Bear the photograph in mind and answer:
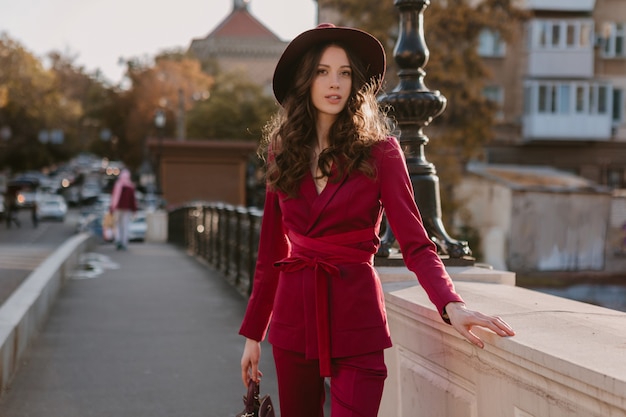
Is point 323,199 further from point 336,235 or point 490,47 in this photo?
point 490,47

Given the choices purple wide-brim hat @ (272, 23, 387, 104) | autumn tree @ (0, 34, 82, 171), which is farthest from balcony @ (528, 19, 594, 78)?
purple wide-brim hat @ (272, 23, 387, 104)

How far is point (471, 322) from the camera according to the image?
9.75 ft

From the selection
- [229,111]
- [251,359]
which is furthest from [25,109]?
[251,359]

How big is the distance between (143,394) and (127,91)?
2530 inches

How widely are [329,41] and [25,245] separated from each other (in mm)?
36319

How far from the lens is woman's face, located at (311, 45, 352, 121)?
3.16 meters

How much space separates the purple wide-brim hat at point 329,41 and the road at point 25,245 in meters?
9.23

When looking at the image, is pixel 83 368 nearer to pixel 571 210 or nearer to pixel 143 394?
pixel 143 394

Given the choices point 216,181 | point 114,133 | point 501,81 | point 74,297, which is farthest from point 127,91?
point 74,297

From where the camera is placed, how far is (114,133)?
71812mm

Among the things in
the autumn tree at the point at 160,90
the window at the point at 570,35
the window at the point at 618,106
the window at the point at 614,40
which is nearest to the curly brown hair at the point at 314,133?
the window at the point at 570,35

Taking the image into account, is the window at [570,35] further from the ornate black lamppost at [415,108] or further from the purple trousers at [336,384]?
the purple trousers at [336,384]

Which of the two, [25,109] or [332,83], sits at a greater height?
[25,109]

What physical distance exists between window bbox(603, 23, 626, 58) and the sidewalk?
3257 cm
